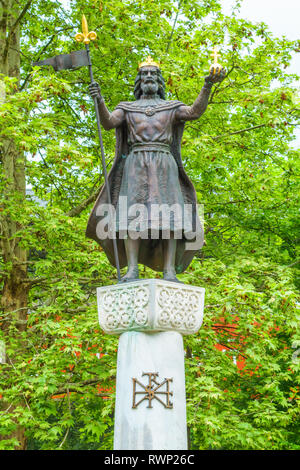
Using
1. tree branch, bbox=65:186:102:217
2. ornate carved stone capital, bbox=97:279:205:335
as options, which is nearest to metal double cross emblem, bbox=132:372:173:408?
ornate carved stone capital, bbox=97:279:205:335

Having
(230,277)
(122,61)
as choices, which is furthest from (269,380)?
(122,61)

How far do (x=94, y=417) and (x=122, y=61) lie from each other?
20.8 feet

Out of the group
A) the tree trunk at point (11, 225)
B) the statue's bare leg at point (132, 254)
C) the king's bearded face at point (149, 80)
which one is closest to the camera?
the statue's bare leg at point (132, 254)

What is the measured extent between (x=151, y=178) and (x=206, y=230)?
19.5 feet

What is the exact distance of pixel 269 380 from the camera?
8.69 m

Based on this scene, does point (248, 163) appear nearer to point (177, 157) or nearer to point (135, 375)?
point (177, 157)

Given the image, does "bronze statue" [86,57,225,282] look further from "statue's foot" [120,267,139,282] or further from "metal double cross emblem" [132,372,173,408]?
"metal double cross emblem" [132,372,173,408]

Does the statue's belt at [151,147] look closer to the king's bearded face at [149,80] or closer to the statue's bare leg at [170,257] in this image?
→ the king's bearded face at [149,80]

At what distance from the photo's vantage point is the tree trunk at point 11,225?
31.5ft

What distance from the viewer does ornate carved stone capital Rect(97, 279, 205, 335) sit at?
475cm

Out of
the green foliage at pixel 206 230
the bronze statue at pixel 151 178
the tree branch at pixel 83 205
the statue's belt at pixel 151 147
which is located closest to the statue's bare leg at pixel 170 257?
the bronze statue at pixel 151 178

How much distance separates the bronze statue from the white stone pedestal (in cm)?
34

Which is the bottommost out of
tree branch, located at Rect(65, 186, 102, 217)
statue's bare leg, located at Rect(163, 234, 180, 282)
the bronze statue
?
statue's bare leg, located at Rect(163, 234, 180, 282)

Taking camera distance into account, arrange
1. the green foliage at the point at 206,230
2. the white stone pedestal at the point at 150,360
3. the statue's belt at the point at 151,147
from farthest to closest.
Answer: the green foliage at the point at 206,230 < the statue's belt at the point at 151,147 < the white stone pedestal at the point at 150,360
